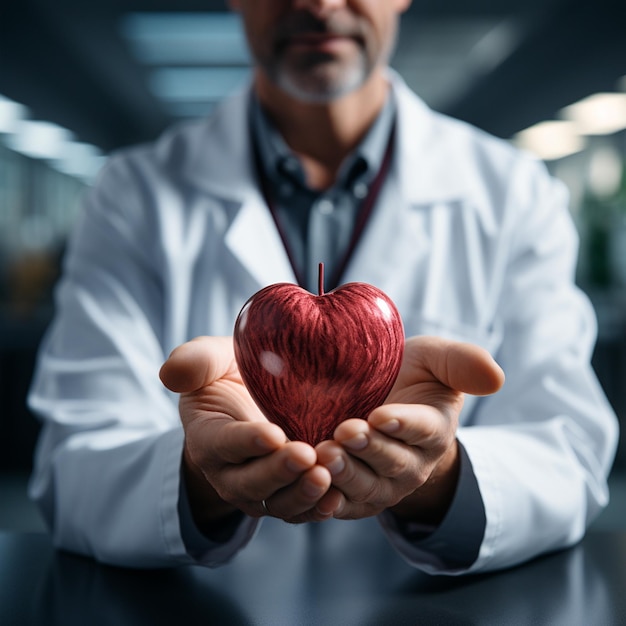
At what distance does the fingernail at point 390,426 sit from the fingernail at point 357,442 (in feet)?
0.04

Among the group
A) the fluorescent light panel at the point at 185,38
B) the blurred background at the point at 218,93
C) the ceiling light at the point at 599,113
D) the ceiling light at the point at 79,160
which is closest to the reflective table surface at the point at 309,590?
the blurred background at the point at 218,93

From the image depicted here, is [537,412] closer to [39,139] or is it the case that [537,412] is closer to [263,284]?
[263,284]

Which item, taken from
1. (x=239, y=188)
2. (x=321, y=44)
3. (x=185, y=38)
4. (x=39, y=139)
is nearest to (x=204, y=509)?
(x=239, y=188)

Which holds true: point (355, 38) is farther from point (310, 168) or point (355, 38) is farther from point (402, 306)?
point (402, 306)

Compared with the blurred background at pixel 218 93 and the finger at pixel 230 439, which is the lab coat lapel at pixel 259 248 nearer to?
the finger at pixel 230 439

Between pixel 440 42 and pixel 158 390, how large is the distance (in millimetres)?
4599

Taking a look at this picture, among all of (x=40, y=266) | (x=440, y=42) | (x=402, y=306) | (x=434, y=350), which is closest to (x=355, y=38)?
(x=402, y=306)

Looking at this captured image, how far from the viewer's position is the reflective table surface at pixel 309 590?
23.1 inches

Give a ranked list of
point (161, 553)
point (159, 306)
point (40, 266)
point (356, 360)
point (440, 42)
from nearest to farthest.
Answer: point (356, 360) < point (161, 553) < point (159, 306) < point (40, 266) < point (440, 42)

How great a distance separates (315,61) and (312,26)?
0.14 feet

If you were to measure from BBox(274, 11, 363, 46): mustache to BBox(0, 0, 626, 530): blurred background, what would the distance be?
224cm

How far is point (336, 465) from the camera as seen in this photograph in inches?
19.4

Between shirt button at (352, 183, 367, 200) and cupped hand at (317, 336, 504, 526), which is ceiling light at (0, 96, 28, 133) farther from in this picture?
cupped hand at (317, 336, 504, 526)

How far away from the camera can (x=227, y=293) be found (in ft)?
3.59
